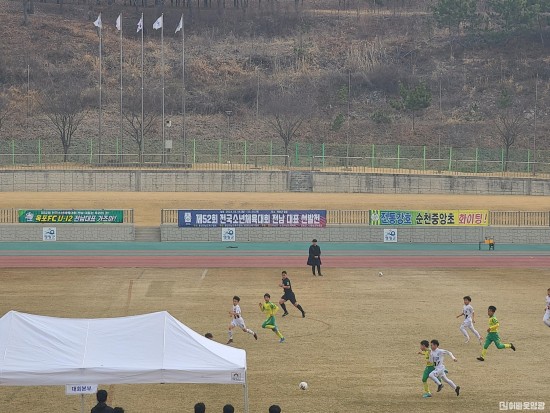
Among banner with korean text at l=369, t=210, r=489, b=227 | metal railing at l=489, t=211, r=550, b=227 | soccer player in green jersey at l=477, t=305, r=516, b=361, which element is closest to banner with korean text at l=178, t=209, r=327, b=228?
banner with korean text at l=369, t=210, r=489, b=227

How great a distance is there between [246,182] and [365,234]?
1976 cm

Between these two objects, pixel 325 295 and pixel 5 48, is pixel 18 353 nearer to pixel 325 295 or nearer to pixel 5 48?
pixel 325 295

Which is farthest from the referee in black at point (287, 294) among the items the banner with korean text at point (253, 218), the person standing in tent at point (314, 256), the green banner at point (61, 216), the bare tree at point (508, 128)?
the bare tree at point (508, 128)

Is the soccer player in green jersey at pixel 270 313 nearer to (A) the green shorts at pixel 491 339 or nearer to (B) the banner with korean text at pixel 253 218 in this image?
(A) the green shorts at pixel 491 339

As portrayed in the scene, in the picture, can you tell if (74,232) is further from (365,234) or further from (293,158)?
(293,158)

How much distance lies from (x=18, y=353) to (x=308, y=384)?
773 cm

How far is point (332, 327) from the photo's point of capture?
1131 inches

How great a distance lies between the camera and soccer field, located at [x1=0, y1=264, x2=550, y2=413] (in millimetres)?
20844

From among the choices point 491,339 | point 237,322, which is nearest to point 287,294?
point 237,322

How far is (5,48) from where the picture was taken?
10175 cm

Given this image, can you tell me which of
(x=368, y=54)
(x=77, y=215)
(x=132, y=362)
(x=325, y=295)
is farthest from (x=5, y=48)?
(x=132, y=362)

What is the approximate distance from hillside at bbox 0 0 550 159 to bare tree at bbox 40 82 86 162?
1.60 feet

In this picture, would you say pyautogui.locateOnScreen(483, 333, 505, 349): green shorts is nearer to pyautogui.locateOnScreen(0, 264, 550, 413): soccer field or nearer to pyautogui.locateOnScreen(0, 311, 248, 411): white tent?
pyautogui.locateOnScreen(0, 264, 550, 413): soccer field

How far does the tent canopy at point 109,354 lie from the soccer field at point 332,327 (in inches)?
121
